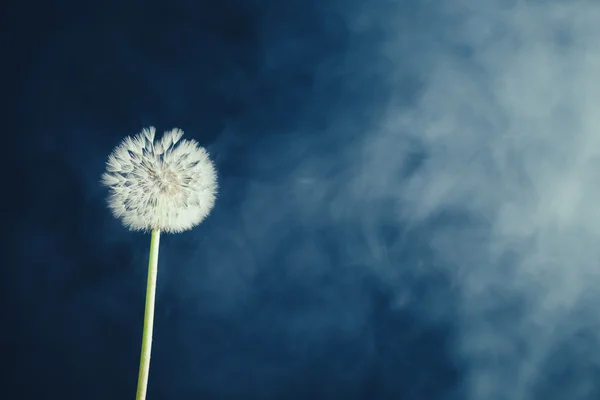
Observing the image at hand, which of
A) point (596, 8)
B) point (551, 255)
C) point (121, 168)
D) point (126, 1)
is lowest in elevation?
point (551, 255)

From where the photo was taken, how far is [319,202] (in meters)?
2.33

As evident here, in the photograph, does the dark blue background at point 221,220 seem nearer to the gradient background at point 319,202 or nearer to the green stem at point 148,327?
the gradient background at point 319,202

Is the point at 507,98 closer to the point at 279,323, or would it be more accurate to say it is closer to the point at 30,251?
the point at 279,323

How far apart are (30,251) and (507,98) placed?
2.43 metres

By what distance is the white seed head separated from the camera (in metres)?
1.68

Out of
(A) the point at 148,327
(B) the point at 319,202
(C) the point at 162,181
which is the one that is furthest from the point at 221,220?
(A) the point at 148,327

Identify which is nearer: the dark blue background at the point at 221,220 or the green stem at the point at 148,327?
the green stem at the point at 148,327

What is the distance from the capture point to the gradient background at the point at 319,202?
2.17 meters

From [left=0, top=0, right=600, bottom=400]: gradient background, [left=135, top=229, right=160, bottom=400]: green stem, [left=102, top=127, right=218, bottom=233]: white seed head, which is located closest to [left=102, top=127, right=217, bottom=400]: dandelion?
[left=102, top=127, right=218, bottom=233]: white seed head

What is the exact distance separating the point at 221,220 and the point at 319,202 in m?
0.49

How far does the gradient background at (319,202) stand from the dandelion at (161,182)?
22.1 inches

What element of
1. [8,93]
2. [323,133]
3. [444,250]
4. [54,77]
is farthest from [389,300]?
[8,93]

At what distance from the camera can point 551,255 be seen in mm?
2166

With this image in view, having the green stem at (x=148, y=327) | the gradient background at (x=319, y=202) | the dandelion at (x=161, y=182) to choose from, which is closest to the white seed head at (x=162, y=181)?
the dandelion at (x=161, y=182)
